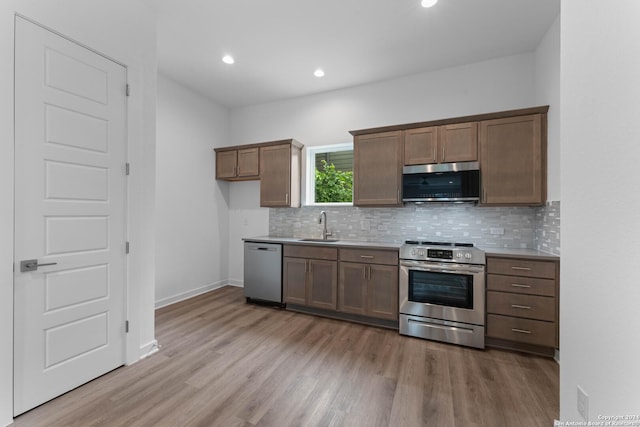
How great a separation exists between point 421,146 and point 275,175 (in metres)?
2.17

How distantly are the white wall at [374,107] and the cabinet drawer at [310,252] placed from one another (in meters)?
1.15

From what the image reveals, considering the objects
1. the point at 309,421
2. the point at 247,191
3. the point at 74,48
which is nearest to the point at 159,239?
the point at 247,191

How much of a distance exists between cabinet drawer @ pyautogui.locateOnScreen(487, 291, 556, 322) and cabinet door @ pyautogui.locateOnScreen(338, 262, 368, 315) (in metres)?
1.31

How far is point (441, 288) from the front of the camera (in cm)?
290

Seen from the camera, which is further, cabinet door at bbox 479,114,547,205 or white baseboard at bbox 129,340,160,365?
cabinet door at bbox 479,114,547,205

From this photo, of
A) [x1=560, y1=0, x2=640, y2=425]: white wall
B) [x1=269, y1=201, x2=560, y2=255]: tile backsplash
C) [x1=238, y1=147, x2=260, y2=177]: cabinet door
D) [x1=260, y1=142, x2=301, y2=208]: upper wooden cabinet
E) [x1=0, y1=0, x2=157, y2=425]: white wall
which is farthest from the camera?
[x1=238, y1=147, x2=260, y2=177]: cabinet door

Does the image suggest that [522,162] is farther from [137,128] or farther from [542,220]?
[137,128]

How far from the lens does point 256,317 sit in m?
3.46

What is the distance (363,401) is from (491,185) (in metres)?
2.55

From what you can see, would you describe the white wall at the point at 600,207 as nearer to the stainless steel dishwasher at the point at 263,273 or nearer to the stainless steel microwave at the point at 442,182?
the stainless steel microwave at the point at 442,182

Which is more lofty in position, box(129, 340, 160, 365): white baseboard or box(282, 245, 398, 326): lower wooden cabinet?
box(282, 245, 398, 326): lower wooden cabinet

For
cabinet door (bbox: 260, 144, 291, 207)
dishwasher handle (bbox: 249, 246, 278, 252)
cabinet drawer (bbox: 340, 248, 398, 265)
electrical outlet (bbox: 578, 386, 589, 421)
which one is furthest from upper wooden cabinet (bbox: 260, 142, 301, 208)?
electrical outlet (bbox: 578, 386, 589, 421)

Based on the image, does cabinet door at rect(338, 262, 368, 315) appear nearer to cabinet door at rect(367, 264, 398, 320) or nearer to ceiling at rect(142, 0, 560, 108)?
cabinet door at rect(367, 264, 398, 320)

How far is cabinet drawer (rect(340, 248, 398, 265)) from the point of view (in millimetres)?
3143
